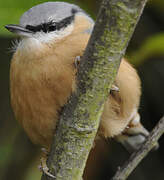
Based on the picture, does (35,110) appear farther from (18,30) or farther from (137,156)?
(137,156)

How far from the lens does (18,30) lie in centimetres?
166

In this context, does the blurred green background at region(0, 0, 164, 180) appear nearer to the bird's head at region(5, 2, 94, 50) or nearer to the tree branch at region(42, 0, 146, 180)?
the bird's head at region(5, 2, 94, 50)

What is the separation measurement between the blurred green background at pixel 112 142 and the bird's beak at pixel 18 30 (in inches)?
36.8

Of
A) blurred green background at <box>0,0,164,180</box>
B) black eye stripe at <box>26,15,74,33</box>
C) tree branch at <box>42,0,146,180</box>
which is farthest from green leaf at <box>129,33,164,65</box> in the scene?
tree branch at <box>42,0,146,180</box>

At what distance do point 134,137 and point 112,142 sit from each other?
1.28ft

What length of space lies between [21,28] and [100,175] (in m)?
1.59

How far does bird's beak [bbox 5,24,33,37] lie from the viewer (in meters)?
1.64

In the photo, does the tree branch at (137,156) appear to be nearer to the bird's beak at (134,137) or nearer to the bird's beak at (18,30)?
the bird's beak at (134,137)

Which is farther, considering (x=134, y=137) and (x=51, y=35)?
(x=134, y=137)

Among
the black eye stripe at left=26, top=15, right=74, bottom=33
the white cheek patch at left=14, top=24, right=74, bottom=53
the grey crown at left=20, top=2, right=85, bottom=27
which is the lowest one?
the white cheek patch at left=14, top=24, right=74, bottom=53

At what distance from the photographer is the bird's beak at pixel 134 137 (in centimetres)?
245

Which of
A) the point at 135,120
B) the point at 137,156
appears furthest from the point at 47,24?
the point at 135,120

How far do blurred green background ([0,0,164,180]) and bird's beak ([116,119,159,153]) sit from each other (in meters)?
0.20

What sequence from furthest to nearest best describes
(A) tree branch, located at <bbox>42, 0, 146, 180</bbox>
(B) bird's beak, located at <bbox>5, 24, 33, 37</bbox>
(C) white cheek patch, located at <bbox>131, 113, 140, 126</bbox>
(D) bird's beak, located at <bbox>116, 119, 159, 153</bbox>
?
(D) bird's beak, located at <bbox>116, 119, 159, 153</bbox> < (C) white cheek patch, located at <bbox>131, 113, 140, 126</bbox> < (B) bird's beak, located at <bbox>5, 24, 33, 37</bbox> < (A) tree branch, located at <bbox>42, 0, 146, 180</bbox>
